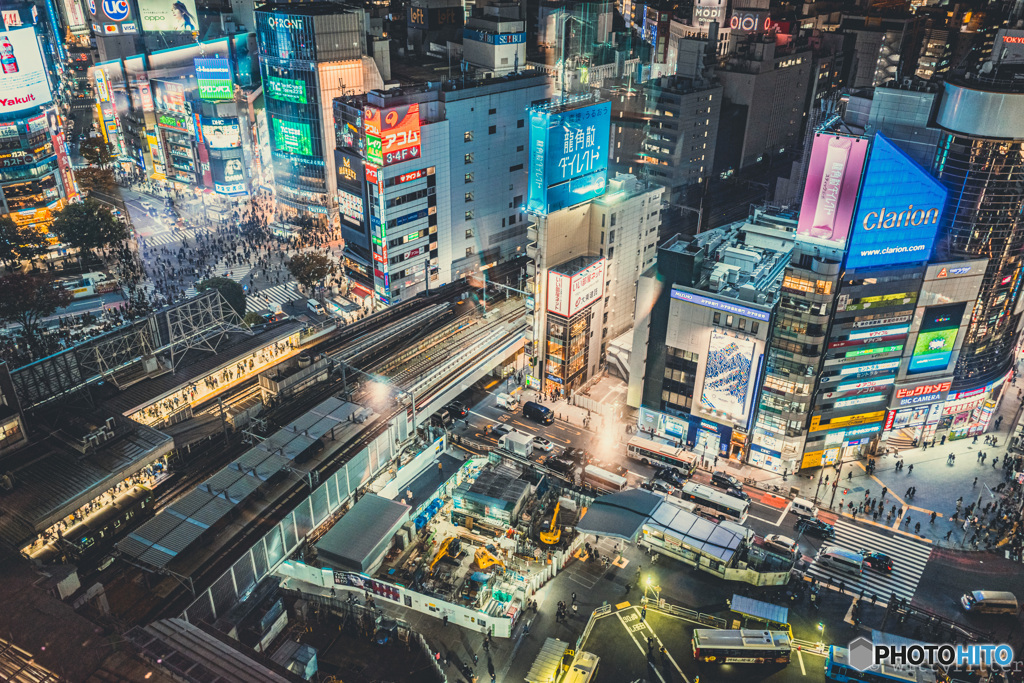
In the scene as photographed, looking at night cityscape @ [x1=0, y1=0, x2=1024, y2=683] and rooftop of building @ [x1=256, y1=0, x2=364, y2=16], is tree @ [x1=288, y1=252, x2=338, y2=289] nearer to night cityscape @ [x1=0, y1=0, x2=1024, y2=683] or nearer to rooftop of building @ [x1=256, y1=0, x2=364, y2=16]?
night cityscape @ [x1=0, y1=0, x2=1024, y2=683]

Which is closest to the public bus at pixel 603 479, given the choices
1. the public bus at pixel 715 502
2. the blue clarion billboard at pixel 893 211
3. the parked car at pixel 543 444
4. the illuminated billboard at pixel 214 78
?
the parked car at pixel 543 444

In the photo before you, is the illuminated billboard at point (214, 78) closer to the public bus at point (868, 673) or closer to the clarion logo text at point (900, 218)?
the clarion logo text at point (900, 218)

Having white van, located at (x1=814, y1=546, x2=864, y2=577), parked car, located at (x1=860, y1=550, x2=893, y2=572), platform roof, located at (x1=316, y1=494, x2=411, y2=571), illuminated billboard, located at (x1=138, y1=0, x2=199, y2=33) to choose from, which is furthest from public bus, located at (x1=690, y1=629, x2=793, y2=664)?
illuminated billboard, located at (x1=138, y1=0, x2=199, y2=33)

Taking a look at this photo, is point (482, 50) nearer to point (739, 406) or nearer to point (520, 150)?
point (520, 150)

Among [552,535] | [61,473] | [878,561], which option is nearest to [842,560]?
[878,561]

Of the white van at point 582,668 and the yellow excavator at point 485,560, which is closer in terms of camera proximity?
the white van at point 582,668

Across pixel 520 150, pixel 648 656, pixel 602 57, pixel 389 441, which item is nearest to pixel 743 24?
pixel 602 57
